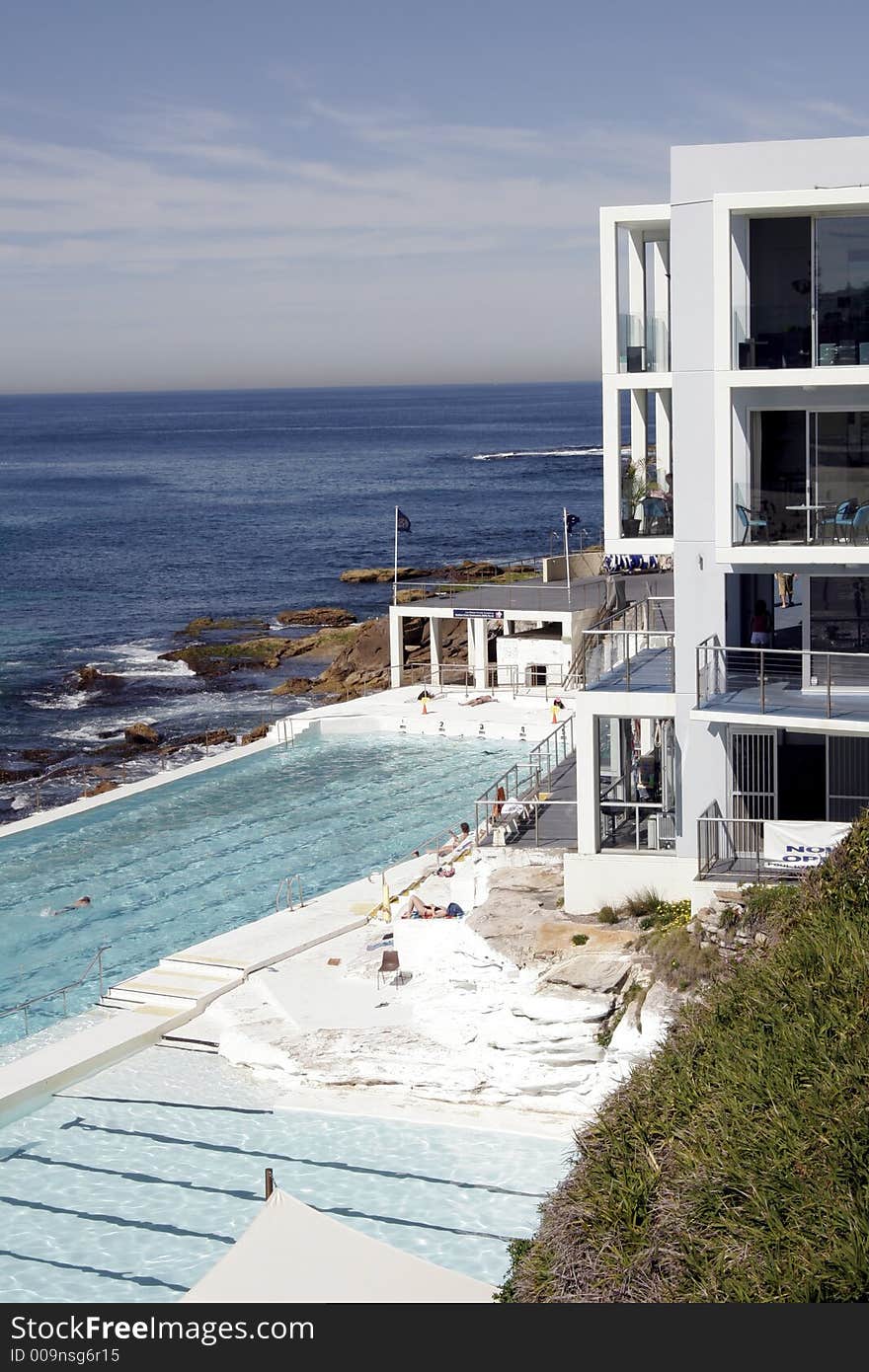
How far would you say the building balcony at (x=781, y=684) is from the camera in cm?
2091

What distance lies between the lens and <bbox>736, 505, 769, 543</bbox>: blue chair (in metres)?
21.1

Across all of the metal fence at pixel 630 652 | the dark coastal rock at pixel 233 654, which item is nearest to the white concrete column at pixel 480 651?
the dark coastal rock at pixel 233 654

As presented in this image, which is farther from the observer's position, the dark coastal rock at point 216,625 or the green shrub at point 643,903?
the dark coastal rock at point 216,625

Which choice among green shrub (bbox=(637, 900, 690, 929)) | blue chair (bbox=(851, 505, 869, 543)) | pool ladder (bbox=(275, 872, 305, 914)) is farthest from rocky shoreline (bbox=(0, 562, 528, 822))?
blue chair (bbox=(851, 505, 869, 543))

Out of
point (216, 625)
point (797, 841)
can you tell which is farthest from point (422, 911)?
point (216, 625)

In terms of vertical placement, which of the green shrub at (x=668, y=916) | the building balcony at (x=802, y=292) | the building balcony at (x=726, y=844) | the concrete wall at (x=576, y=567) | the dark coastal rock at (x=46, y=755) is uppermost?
the building balcony at (x=802, y=292)

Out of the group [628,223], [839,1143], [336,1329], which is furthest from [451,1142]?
[628,223]

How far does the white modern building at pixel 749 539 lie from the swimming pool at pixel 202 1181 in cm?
509

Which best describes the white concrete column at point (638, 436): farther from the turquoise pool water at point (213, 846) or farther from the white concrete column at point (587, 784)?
the turquoise pool water at point (213, 846)

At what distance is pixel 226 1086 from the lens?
21.5m

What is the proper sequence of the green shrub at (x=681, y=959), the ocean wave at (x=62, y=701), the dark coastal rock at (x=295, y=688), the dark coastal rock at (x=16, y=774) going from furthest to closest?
the ocean wave at (x=62, y=701), the dark coastal rock at (x=295, y=688), the dark coastal rock at (x=16, y=774), the green shrub at (x=681, y=959)

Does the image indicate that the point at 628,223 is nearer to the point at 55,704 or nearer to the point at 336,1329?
the point at 336,1329

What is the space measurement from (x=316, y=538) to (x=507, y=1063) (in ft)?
326

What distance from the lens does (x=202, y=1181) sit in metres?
18.9
